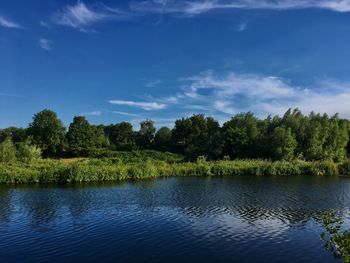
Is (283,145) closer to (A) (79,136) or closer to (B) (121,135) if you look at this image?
(A) (79,136)

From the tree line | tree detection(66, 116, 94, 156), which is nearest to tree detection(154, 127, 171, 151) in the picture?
the tree line

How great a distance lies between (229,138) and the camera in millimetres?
66500

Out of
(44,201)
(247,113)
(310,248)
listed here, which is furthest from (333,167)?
(44,201)

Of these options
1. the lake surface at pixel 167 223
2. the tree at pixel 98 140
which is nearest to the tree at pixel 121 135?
the tree at pixel 98 140

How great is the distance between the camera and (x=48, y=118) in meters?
90.2

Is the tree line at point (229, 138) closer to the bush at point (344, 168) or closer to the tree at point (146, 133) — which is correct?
the tree at point (146, 133)

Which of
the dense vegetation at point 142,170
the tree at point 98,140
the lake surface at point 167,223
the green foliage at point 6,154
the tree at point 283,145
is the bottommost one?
the lake surface at point 167,223

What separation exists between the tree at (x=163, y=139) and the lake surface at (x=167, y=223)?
54986 mm

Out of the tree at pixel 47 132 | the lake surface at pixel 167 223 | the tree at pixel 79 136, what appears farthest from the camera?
the tree at pixel 79 136

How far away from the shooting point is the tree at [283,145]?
59906 millimetres

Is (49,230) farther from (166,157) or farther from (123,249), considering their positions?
(166,157)

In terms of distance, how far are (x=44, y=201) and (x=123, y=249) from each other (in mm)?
15750

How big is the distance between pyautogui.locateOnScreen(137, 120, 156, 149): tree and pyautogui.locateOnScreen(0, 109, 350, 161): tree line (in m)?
3.18

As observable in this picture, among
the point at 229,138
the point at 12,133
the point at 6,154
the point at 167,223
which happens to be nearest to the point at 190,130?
the point at 229,138
